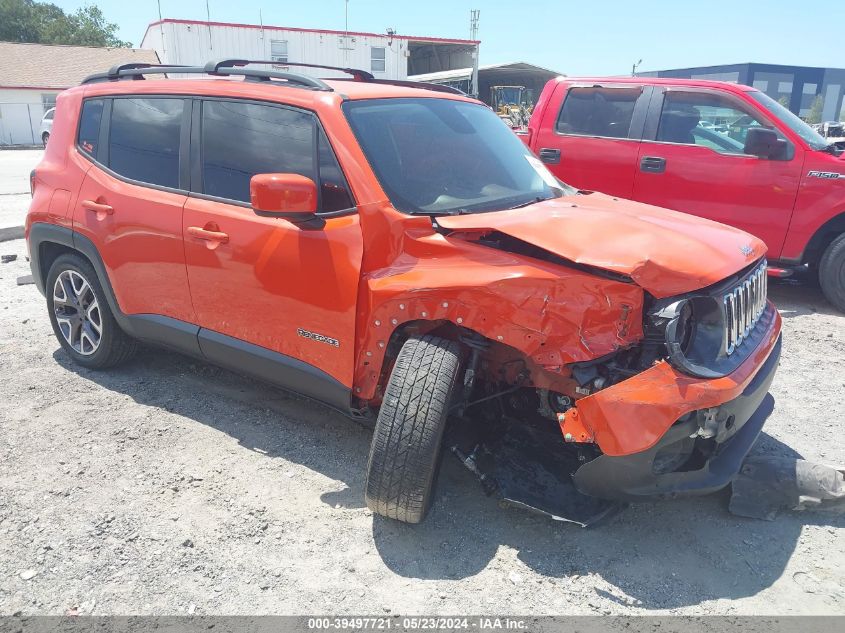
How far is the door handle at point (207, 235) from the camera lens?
345 cm

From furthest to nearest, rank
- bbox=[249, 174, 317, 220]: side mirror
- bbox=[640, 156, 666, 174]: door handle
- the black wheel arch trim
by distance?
bbox=[640, 156, 666, 174]: door handle
the black wheel arch trim
bbox=[249, 174, 317, 220]: side mirror

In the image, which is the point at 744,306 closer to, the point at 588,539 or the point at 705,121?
the point at 588,539

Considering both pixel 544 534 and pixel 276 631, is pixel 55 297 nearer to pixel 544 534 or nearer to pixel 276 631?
pixel 276 631

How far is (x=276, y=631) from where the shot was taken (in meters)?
2.41

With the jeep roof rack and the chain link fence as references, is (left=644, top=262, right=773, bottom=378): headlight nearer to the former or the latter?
the jeep roof rack

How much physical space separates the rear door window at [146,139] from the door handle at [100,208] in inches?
9.0

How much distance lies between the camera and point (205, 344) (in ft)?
12.3

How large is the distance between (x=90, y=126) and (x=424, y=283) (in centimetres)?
289

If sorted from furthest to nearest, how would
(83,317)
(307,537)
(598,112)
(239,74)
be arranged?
(598,112) → (83,317) → (239,74) → (307,537)

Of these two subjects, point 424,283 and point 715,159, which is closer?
point 424,283

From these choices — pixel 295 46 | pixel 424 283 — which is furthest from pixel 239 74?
pixel 295 46

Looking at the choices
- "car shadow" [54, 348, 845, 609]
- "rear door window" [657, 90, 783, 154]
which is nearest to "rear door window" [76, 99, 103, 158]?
"car shadow" [54, 348, 845, 609]

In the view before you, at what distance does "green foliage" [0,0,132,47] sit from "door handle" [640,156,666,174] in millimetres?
67925

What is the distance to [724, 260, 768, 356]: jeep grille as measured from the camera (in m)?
2.75
